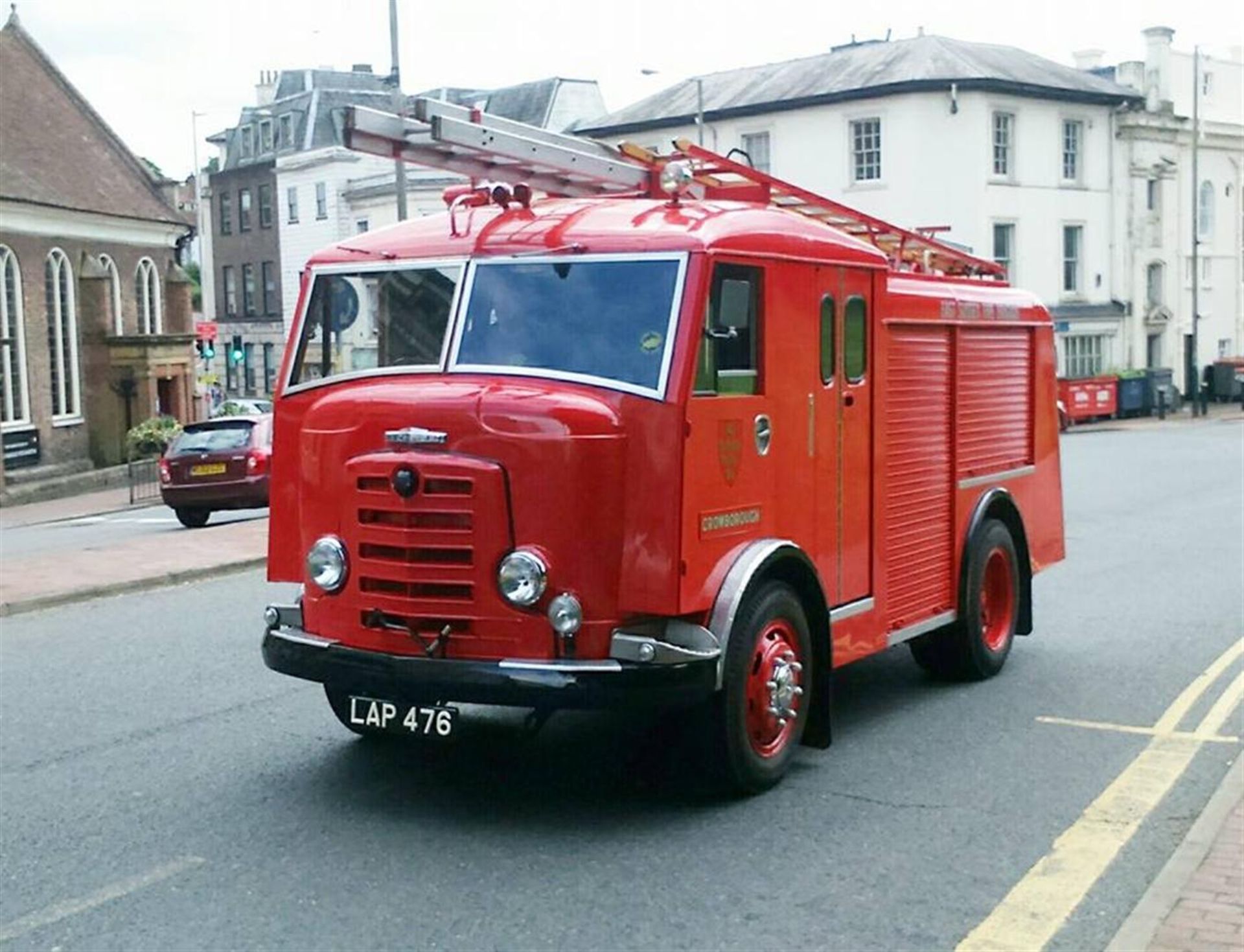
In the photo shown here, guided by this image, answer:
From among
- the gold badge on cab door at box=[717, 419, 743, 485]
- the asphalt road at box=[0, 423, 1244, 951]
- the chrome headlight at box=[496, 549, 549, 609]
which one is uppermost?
the gold badge on cab door at box=[717, 419, 743, 485]

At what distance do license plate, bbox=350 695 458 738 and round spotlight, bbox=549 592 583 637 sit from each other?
0.61 meters

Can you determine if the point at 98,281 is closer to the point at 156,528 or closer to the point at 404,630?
the point at 156,528

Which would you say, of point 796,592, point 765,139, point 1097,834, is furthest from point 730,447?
point 765,139

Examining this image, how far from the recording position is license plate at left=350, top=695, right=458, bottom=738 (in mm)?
6570

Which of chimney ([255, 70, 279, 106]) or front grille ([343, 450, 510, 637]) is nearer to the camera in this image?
front grille ([343, 450, 510, 637])

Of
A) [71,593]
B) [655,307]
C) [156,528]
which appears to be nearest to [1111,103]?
[156,528]

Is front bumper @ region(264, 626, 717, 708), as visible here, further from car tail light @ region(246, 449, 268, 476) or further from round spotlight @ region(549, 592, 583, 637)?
car tail light @ region(246, 449, 268, 476)

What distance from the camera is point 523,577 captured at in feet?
20.9

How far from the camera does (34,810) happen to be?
22.7 ft

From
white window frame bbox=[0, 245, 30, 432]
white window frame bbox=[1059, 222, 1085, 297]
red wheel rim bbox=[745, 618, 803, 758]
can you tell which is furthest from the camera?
white window frame bbox=[1059, 222, 1085, 297]

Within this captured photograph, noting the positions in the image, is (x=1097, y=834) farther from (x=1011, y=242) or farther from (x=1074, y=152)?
(x=1074, y=152)

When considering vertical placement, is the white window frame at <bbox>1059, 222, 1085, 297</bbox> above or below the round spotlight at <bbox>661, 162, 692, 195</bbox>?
above

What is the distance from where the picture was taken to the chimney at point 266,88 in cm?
7694

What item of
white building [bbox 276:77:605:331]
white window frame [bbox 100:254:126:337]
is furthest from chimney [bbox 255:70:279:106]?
white window frame [bbox 100:254:126:337]
